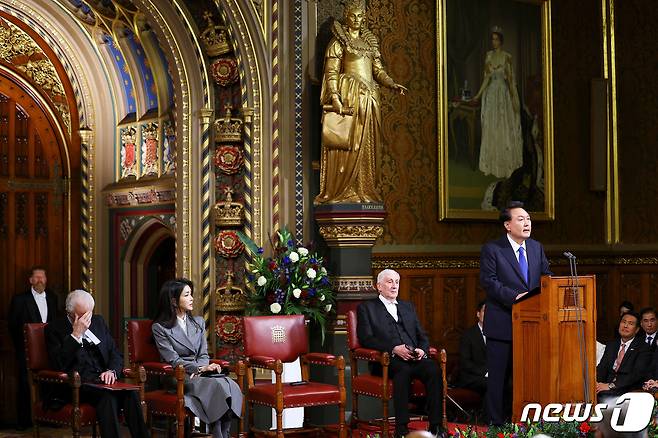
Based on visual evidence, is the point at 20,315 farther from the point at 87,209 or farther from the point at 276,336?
the point at 276,336

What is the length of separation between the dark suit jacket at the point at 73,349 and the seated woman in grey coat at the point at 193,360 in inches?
13.0

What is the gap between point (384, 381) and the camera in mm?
8172

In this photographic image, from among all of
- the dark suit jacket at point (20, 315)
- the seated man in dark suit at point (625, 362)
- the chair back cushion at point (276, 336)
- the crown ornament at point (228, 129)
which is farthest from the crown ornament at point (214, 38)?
the seated man in dark suit at point (625, 362)

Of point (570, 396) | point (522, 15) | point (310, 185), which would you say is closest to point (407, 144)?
point (310, 185)

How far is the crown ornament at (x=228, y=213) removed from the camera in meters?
9.51

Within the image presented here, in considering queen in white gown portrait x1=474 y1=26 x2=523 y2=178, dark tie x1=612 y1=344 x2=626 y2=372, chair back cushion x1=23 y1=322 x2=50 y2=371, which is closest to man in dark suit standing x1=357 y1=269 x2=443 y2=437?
dark tie x1=612 y1=344 x2=626 y2=372

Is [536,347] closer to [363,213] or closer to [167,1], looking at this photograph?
[363,213]

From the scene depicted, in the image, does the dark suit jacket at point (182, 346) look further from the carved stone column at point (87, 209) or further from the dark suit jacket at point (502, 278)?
the carved stone column at point (87, 209)

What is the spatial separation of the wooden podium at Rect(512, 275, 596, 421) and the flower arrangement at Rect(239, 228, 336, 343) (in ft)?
7.35

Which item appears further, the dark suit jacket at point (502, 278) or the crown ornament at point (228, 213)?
the crown ornament at point (228, 213)


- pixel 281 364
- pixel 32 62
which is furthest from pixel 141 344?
pixel 32 62

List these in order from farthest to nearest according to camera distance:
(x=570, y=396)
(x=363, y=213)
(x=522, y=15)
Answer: (x=522, y=15) < (x=363, y=213) < (x=570, y=396)

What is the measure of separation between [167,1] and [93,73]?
1.55 metres

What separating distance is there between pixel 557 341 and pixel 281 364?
189 cm
